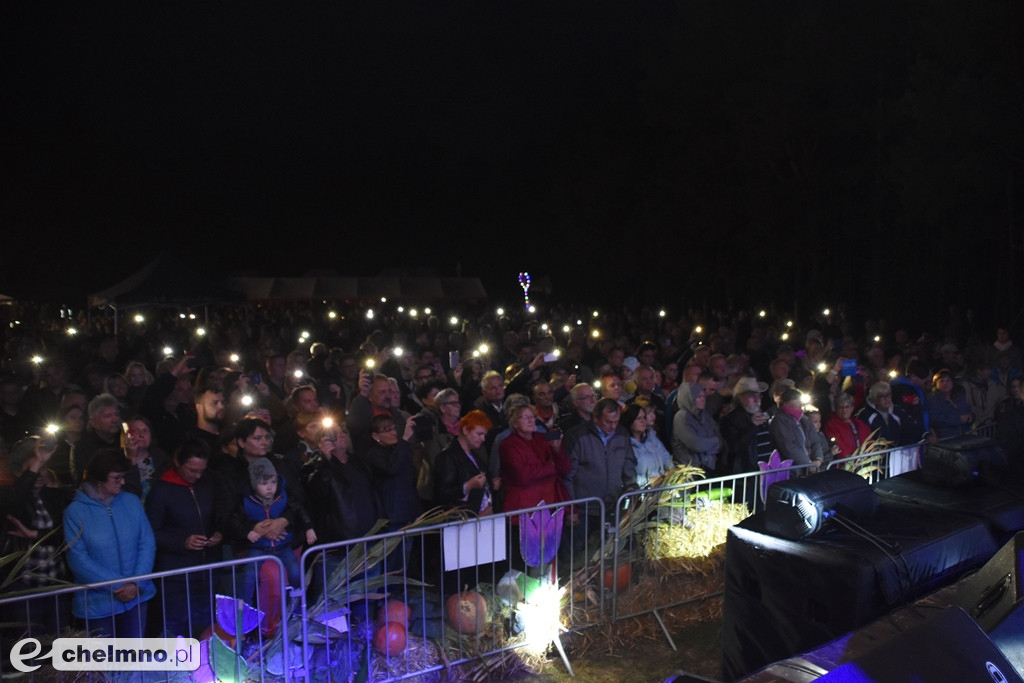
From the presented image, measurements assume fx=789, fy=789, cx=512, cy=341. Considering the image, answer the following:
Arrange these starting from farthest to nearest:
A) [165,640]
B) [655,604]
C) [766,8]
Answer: [766,8] → [655,604] → [165,640]

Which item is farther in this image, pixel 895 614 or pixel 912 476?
pixel 912 476

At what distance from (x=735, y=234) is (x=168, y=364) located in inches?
979

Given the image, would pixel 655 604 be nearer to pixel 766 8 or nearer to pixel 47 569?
pixel 47 569

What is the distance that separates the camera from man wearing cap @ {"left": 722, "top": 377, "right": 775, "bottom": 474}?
6.58 meters

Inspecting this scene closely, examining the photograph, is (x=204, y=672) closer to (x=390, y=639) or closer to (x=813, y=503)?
(x=390, y=639)

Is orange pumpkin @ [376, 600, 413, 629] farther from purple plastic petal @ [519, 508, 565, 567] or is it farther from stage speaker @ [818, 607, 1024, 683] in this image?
stage speaker @ [818, 607, 1024, 683]

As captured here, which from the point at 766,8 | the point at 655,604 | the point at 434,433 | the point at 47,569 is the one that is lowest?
the point at 655,604

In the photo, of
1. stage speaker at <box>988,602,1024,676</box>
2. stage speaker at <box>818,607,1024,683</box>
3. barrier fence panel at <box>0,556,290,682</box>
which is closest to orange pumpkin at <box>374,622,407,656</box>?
barrier fence panel at <box>0,556,290,682</box>

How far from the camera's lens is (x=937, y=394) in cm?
832

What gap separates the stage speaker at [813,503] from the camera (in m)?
3.65

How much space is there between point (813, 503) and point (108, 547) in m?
3.68

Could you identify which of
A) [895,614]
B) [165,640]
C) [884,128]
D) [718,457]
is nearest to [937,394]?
[718,457]

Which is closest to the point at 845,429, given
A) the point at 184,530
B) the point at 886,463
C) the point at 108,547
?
the point at 886,463

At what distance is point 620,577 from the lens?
17.9ft
